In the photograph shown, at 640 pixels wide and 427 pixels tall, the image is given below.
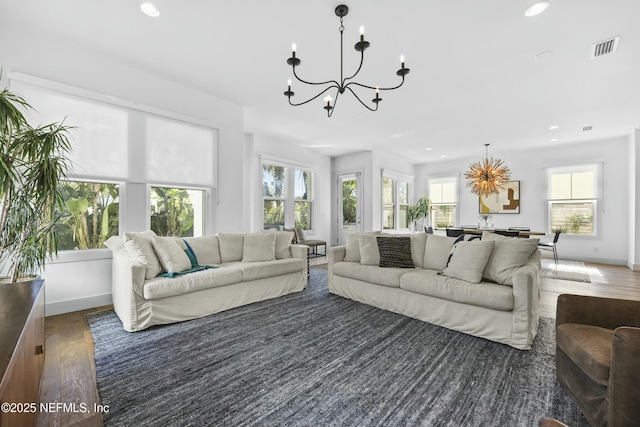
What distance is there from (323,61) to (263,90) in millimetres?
1179

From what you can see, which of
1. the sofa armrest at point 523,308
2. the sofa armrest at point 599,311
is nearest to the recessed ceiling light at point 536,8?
the sofa armrest at point 523,308

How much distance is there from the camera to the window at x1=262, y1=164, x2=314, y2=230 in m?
6.47

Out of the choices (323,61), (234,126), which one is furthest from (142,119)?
(323,61)

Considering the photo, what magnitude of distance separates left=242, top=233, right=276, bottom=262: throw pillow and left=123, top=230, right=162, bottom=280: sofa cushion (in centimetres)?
116

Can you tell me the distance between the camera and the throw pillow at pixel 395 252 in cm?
343

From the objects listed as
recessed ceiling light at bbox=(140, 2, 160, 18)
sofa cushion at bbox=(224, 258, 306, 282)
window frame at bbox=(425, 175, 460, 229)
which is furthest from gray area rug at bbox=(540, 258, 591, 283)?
recessed ceiling light at bbox=(140, 2, 160, 18)

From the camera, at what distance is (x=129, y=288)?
8.78ft

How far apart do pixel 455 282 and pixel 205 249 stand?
3010 millimetres

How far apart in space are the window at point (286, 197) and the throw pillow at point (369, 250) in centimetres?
314

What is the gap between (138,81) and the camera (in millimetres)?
3598

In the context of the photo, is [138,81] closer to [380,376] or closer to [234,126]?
[234,126]

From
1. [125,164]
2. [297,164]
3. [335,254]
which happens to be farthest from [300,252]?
[297,164]

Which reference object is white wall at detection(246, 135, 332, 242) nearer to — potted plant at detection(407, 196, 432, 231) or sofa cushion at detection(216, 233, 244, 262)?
sofa cushion at detection(216, 233, 244, 262)

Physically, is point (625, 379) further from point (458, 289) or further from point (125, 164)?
point (125, 164)
